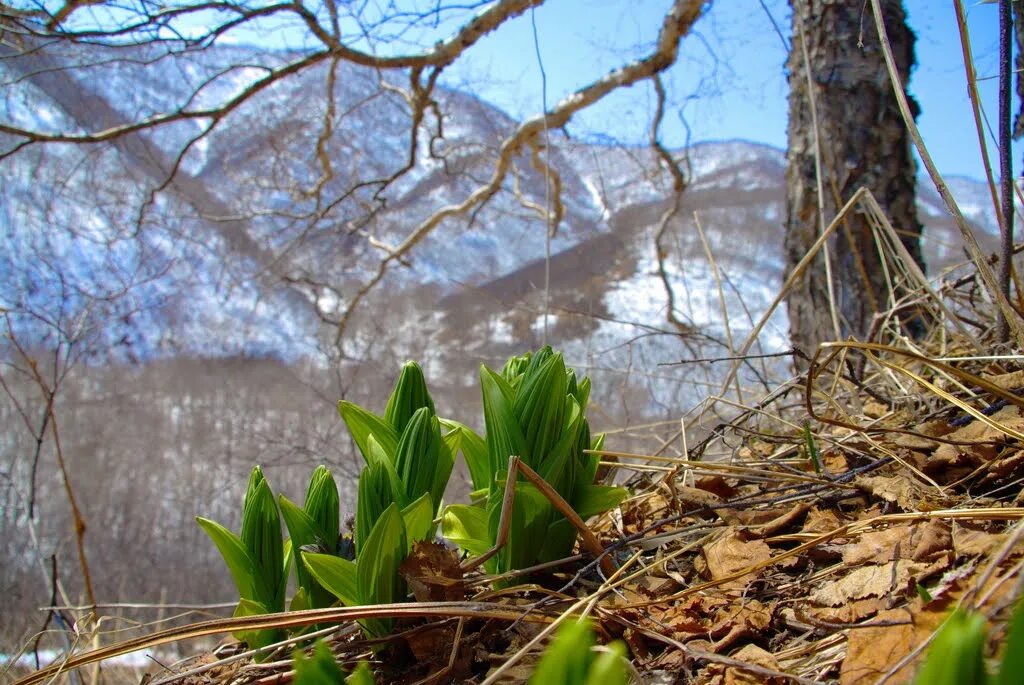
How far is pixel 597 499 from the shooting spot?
606mm

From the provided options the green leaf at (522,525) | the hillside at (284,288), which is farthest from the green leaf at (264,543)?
the hillside at (284,288)

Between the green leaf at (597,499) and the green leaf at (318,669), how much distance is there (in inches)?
15.3

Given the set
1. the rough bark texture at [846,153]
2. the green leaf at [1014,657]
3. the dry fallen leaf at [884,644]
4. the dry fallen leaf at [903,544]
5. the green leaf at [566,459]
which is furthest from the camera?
the rough bark texture at [846,153]

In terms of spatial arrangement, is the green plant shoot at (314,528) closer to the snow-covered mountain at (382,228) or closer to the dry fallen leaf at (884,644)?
the dry fallen leaf at (884,644)

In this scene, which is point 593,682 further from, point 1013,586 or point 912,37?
point 912,37

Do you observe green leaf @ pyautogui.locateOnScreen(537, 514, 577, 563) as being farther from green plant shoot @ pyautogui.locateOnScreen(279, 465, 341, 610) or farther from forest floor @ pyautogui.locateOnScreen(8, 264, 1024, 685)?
green plant shoot @ pyautogui.locateOnScreen(279, 465, 341, 610)

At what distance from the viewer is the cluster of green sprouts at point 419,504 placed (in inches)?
20.5

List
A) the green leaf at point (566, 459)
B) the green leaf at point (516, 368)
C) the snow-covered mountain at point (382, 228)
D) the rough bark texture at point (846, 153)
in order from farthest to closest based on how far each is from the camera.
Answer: the snow-covered mountain at point (382, 228)
the rough bark texture at point (846, 153)
the green leaf at point (516, 368)
the green leaf at point (566, 459)

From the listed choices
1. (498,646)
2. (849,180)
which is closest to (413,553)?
(498,646)

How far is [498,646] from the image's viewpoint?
19.6 inches

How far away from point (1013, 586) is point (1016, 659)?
0.64 feet

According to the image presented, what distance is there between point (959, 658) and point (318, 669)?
212 millimetres

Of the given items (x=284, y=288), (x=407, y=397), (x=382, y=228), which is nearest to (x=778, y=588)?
(x=407, y=397)

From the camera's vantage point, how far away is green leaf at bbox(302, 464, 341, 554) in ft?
1.96
